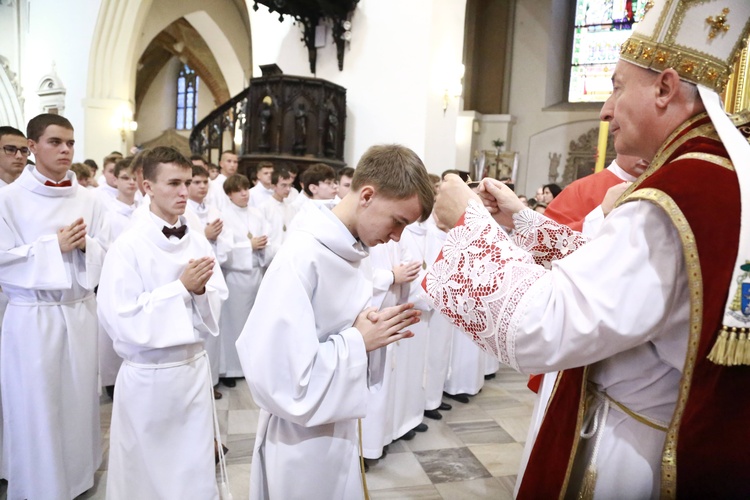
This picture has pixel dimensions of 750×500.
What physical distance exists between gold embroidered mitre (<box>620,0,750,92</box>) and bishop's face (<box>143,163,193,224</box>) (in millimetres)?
2307

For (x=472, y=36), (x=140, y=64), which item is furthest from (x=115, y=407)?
(x=140, y=64)

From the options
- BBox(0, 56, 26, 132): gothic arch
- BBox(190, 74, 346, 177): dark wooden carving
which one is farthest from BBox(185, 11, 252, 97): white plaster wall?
BBox(190, 74, 346, 177): dark wooden carving

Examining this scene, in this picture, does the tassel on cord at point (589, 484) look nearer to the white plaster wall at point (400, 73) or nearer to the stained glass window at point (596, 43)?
the white plaster wall at point (400, 73)

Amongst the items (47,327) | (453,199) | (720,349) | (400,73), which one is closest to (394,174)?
(453,199)

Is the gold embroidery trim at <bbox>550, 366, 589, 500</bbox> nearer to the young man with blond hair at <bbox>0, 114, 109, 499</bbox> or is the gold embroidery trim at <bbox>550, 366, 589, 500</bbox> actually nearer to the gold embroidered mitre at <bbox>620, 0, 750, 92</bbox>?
the gold embroidered mitre at <bbox>620, 0, 750, 92</bbox>

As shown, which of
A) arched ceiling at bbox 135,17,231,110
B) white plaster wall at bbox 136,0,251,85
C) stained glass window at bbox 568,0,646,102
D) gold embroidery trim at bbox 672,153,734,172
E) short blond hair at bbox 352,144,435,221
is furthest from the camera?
arched ceiling at bbox 135,17,231,110

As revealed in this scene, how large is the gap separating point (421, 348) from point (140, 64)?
2210cm

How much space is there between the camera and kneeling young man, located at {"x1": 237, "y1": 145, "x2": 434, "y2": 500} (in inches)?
63.5

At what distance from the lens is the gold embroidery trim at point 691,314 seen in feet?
3.75

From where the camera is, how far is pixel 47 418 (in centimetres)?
306

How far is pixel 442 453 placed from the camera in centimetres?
411

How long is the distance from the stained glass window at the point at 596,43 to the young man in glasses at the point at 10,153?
1462 cm

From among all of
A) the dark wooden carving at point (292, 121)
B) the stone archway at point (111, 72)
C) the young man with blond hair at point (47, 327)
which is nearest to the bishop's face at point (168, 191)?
the young man with blond hair at point (47, 327)

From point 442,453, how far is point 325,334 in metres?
2.70
